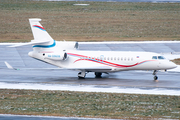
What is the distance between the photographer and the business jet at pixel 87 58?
112 ft

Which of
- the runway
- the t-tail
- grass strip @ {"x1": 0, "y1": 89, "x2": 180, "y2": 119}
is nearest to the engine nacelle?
the t-tail

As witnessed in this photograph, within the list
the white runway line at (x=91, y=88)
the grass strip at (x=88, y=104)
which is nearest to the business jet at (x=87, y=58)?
the white runway line at (x=91, y=88)

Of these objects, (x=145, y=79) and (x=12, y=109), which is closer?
(x=12, y=109)

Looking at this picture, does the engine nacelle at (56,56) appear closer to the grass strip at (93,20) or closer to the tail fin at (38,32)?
the tail fin at (38,32)

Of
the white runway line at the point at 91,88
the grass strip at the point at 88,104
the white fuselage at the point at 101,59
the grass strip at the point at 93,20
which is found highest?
the grass strip at the point at 93,20

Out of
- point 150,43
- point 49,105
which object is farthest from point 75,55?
point 150,43

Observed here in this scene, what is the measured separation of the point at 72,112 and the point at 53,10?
230 ft

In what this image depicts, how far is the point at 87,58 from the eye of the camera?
3553 centimetres

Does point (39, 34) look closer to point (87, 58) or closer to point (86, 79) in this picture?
point (87, 58)

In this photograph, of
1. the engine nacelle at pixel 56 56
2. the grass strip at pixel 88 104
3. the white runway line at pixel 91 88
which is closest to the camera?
the grass strip at pixel 88 104

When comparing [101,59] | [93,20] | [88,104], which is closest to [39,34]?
[101,59]

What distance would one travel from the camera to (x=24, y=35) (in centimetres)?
6738

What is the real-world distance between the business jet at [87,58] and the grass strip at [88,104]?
24.2 ft

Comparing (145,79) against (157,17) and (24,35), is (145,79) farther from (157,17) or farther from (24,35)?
(157,17)
